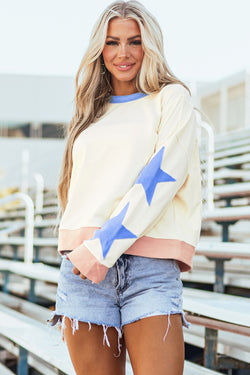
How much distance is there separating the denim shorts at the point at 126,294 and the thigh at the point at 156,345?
0.8 inches

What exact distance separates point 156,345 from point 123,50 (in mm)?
784

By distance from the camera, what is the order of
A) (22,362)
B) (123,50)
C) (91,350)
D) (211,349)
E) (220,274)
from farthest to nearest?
(22,362) → (220,274) → (211,349) → (123,50) → (91,350)

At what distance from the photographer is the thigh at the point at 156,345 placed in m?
1.13

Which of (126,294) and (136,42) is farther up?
(136,42)

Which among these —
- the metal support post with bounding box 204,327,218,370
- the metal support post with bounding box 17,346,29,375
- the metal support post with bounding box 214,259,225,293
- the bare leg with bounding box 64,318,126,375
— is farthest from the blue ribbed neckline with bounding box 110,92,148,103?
the metal support post with bounding box 17,346,29,375

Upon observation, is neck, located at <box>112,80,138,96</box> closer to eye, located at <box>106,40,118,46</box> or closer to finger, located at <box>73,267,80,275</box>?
eye, located at <box>106,40,118,46</box>

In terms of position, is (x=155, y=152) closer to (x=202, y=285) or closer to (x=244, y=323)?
(x=244, y=323)

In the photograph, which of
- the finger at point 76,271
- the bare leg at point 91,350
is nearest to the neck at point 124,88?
the finger at point 76,271

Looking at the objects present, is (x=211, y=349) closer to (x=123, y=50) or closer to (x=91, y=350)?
(x=91, y=350)

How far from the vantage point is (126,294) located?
1197mm

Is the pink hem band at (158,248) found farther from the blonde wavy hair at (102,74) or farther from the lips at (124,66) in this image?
the lips at (124,66)

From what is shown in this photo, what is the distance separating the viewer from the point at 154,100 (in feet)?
4.42

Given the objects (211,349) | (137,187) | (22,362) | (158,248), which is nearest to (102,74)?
(137,187)

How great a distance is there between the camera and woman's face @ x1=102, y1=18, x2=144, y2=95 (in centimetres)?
136
